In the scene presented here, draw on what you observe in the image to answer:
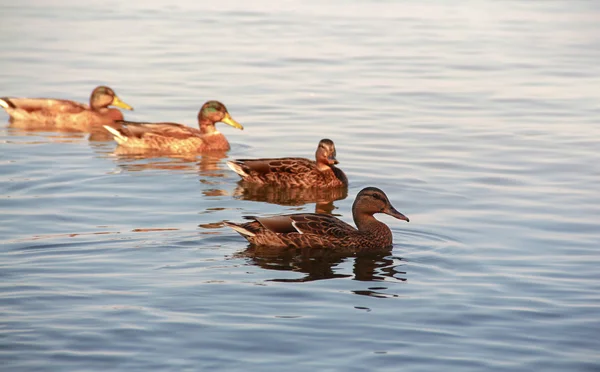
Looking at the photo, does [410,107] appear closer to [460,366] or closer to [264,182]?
[264,182]

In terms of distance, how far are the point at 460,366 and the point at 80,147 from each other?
35.7ft

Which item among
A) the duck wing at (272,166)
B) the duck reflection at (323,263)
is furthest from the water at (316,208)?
the duck wing at (272,166)

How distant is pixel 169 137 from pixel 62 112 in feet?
9.96

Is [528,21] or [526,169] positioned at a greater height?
[528,21]

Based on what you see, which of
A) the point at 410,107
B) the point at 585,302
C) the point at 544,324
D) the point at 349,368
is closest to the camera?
the point at 349,368

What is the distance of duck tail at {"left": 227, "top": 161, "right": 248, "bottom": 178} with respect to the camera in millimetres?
15758

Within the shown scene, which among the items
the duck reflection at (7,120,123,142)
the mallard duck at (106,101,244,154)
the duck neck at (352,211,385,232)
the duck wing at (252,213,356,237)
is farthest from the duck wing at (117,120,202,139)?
the duck wing at (252,213,356,237)

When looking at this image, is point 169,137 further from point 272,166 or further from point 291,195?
point 291,195

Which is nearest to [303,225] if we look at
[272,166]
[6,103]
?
[272,166]

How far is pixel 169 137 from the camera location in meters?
18.2

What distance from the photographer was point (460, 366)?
28.1ft

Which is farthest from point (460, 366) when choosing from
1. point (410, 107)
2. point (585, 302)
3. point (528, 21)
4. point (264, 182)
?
point (528, 21)

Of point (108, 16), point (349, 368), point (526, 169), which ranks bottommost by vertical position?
point (349, 368)

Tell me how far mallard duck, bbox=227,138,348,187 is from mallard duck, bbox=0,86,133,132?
5417 mm
